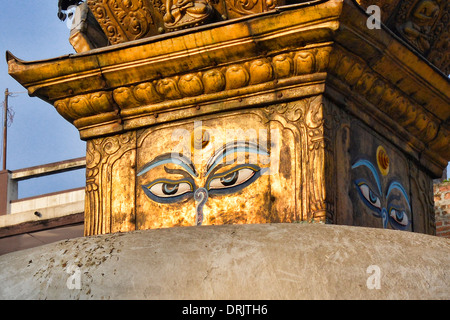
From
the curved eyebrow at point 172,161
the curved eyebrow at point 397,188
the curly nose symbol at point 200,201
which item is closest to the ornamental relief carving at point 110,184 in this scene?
the curved eyebrow at point 172,161

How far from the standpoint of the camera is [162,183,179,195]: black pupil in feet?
20.6

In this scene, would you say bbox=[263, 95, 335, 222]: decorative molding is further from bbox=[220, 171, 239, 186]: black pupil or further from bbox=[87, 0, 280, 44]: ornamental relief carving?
bbox=[87, 0, 280, 44]: ornamental relief carving

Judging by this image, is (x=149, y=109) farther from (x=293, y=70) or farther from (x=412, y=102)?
(x=412, y=102)

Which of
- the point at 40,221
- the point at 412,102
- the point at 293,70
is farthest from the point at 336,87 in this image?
the point at 40,221

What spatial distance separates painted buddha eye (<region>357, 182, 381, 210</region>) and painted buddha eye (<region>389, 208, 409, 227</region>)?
256mm

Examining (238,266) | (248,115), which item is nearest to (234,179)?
(248,115)

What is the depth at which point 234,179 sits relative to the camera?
6.09m

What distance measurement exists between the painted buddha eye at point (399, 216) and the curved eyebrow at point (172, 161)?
1366 millimetres

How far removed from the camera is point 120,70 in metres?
6.36

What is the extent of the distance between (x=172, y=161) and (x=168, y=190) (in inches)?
7.7

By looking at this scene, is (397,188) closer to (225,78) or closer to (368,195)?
(368,195)

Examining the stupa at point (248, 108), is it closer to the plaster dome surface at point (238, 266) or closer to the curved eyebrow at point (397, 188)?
the curved eyebrow at point (397, 188)

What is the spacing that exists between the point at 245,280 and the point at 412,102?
124 inches

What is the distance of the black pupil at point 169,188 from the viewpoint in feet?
20.6
